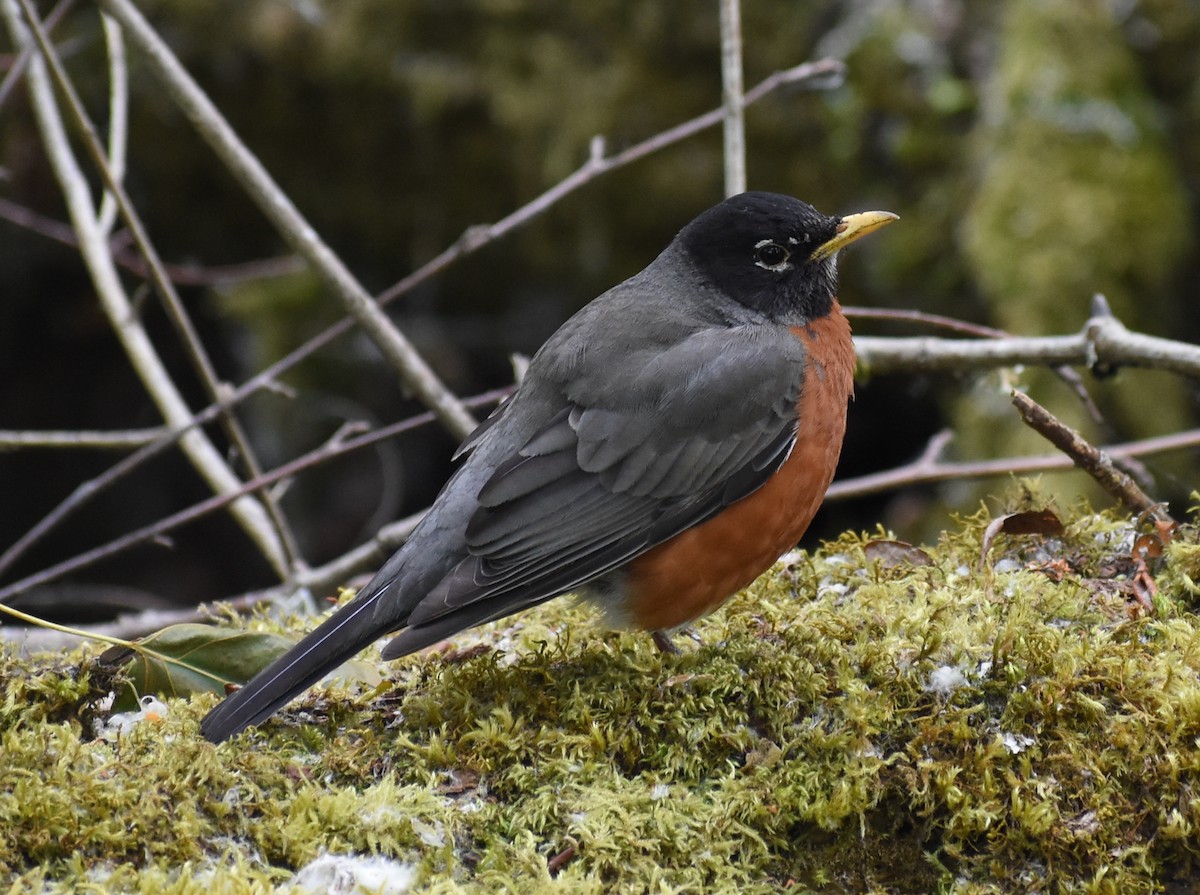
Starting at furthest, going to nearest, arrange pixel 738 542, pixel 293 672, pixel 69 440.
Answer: pixel 69 440, pixel 738 542, pixel 293 672

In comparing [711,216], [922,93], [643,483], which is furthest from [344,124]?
[643,483]

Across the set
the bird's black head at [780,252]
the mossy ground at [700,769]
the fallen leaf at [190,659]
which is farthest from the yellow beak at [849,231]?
the fallen leaf at [190,659]

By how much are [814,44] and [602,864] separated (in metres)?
6.18

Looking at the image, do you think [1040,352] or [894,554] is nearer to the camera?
[894,554]

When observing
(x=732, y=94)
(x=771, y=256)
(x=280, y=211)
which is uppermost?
(x=732, y=94)

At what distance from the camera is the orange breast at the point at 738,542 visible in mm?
3328

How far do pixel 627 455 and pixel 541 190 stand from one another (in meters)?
4.95

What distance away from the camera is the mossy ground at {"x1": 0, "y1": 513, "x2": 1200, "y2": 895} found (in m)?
2.49

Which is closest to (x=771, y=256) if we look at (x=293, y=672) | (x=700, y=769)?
(x=700, y=769)

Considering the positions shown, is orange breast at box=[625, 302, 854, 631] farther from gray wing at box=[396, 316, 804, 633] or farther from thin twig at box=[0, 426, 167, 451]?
thin twig at box=[0, 426, 167, 451]

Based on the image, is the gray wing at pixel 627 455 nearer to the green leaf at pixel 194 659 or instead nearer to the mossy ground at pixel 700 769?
the mossy ground at pixel 700 769

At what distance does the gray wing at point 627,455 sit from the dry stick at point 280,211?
1.34 metres

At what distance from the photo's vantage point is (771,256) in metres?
4.13

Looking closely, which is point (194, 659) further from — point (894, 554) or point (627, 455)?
point (894, 554)
